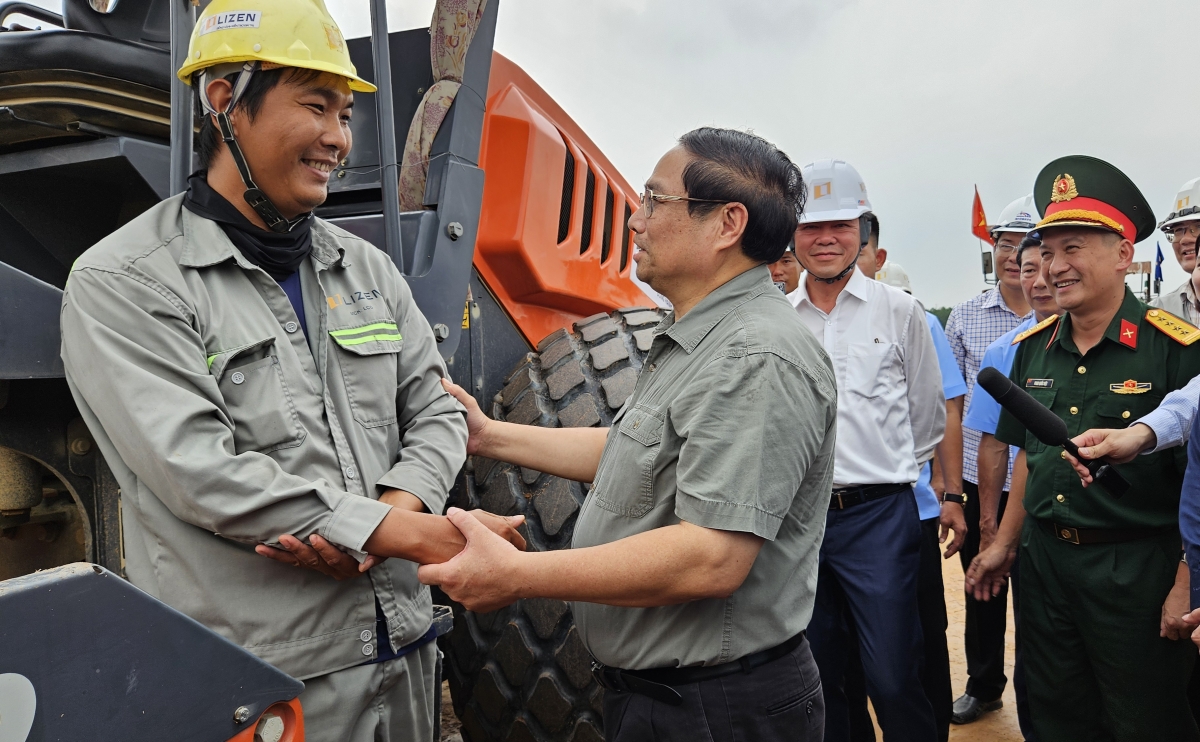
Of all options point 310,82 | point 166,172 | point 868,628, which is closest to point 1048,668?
point 868,628

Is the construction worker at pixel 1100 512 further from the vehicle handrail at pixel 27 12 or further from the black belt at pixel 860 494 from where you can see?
the vehicle handrail at pixel 27 12

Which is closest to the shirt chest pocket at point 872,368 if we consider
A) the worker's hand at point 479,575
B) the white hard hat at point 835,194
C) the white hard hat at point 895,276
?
the white hard hat at point 835,194

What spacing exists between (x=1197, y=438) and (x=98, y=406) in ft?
8.32

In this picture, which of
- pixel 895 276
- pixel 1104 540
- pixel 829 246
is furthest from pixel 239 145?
pixel 895 276

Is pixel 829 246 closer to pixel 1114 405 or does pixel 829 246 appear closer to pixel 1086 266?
pixel 1086 266

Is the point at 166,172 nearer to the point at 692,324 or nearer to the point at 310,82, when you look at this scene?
the point at 310,82

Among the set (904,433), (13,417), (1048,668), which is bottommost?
(1048,668)

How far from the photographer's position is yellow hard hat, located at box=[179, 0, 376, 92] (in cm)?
175

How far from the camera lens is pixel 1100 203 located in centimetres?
A: 287

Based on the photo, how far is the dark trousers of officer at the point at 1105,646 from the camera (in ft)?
8.60

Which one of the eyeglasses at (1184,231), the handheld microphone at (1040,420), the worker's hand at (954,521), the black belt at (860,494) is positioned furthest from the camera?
the eyeglasses at (1184,231)

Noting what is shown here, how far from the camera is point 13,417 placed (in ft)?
5.76

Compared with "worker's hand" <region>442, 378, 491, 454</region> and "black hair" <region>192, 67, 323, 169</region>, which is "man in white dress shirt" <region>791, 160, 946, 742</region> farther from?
"black hair" <region>192, 67, 323, 169</region>

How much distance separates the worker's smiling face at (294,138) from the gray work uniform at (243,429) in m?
0.14
